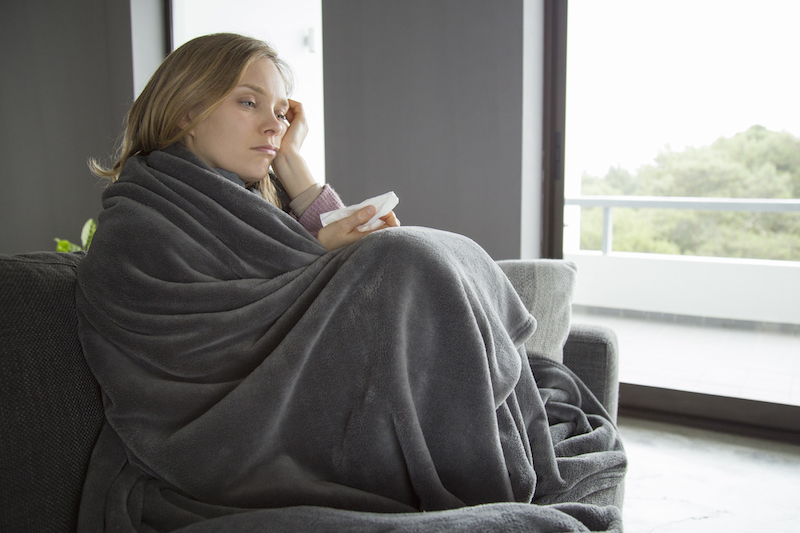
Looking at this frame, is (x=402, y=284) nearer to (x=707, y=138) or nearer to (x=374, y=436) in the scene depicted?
(x=374, y=436)

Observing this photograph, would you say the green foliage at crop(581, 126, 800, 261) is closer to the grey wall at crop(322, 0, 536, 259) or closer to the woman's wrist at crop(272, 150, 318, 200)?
the grey wall at crop(322, 0, 536, 259)

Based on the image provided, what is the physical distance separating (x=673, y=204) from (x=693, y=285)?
1.20ft

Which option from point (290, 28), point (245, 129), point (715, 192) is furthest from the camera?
point (290, 28)

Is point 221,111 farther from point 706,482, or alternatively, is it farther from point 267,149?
point 706,482

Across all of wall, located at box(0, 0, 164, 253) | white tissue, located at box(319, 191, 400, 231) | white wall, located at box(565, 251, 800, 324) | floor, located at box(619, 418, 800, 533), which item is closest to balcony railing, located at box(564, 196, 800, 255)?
white wall, located at box(565, 251, 800, 324)

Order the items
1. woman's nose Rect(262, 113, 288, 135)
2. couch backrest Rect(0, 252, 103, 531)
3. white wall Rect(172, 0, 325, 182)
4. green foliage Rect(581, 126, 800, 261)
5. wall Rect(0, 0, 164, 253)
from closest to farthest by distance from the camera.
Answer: couch backrest Rect(0, 252, 103, 531), woman's nose Rect(262, 113, 288, 135), green foliage Rect(581, 126, 800, 261), white wall Rect(172, 0, 325, 182), wall Rect(0, 0, 164, 253)

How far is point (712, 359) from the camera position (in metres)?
2.45

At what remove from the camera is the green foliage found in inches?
85.8

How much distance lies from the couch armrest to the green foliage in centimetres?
126

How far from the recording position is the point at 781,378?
7.48 ft

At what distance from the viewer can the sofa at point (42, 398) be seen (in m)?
0.84

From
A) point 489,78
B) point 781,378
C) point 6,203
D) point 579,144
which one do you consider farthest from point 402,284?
point 6,203

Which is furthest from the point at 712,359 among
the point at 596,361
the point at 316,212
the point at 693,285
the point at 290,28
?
the point at 290,28

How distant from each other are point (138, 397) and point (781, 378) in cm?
232
